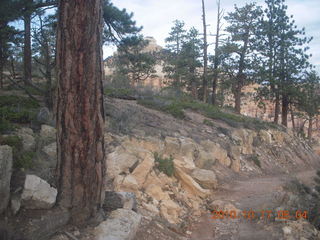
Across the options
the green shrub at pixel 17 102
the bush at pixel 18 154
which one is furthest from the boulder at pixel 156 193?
the green shrub at pixel 17 102

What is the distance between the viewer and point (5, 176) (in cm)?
292

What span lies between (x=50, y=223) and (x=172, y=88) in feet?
70.4

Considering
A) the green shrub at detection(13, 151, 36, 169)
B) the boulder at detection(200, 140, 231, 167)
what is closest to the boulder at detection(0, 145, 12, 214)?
the green shrub at detection(13, 151, 36, 169)

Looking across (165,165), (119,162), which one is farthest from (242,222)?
(119,162)

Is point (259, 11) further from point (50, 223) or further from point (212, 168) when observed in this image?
point (50, 223)

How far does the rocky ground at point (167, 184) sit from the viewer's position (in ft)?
10.9

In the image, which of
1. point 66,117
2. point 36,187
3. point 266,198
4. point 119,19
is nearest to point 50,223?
point 36,187

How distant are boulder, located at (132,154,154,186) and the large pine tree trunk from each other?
2.59 meters

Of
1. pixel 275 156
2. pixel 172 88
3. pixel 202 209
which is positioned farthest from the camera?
pixel 172 88

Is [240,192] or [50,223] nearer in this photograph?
[50,223]

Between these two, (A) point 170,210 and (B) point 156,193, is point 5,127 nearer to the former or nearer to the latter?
(B) point 156,193

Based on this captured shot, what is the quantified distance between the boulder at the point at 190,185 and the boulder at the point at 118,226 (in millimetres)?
3448

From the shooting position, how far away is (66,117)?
10.6 ft
